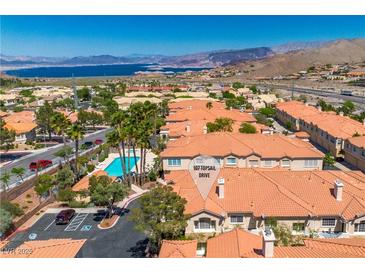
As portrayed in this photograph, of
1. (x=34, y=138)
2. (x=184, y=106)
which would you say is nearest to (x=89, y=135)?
(x=34, y=138)

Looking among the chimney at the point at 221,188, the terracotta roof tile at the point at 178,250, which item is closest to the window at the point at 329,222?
the chimney at the point at 221,188

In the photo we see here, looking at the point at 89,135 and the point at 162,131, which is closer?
the point at 162,131

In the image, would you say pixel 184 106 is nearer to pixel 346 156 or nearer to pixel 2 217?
pixel 346 156

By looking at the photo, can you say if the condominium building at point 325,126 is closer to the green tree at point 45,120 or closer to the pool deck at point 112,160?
the pool deck at point 112,160

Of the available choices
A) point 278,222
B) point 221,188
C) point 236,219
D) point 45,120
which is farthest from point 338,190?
point 45,120

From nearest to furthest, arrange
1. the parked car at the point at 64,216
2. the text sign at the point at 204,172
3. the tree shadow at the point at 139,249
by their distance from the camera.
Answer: the tree shadow at the point at 139,249, the text sign at the point at 204,172, the parked car at the point at 64,216

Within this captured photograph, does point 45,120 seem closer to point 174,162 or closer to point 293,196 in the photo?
point 174,162
